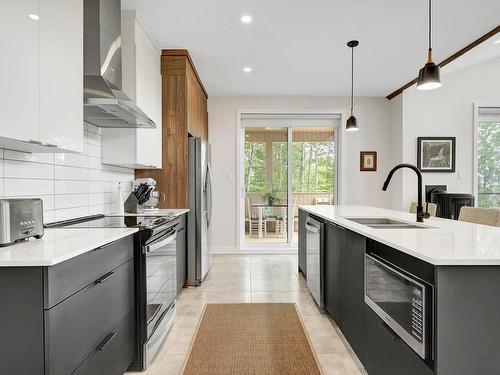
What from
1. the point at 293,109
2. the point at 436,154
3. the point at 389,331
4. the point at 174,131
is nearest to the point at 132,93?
the point at 174,131

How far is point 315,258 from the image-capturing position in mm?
2914

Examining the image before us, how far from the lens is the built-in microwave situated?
3.83 feet

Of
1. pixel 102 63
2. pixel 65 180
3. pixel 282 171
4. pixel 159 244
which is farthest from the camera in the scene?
pixel 282 171

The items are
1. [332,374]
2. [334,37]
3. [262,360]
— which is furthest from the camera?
[334,37]

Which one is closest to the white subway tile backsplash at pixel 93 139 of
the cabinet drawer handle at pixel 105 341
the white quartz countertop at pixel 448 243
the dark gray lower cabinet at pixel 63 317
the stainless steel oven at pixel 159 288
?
the stainless steel oven at pixel 159 288

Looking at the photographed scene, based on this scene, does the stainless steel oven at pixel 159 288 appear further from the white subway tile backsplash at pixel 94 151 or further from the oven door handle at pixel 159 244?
the white subway tile backsplash at pixel 94 151

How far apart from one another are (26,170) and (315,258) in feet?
7.49

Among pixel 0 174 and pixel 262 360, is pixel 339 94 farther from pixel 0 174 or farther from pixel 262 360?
pixel 0 174

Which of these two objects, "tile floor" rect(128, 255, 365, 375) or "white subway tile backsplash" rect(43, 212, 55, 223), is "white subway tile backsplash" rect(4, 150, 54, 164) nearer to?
"white subway tile backsplash" rect(43, 212, 55, 223)

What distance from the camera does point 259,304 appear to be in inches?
121

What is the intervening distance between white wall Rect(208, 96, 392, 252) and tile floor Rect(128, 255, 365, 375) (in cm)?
68

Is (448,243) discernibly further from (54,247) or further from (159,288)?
(159,288)

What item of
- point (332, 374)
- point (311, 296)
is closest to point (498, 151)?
point (311, 296)

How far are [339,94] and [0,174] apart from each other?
4784 millimetres
